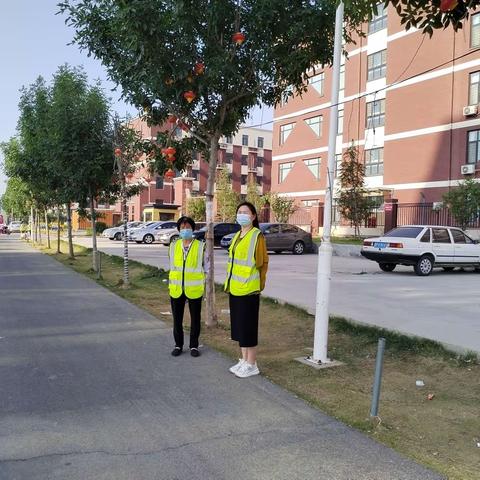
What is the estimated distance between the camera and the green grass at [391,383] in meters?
4.28

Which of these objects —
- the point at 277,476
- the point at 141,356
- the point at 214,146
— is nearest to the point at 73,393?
the point at 141,356

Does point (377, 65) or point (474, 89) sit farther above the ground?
point (377, 65)

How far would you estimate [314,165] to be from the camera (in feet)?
145

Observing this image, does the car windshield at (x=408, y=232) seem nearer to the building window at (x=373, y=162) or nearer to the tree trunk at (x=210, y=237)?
the tree trunk at (x=210, y=237)

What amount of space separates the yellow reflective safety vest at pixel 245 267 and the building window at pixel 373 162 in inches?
1333

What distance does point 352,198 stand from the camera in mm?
32094

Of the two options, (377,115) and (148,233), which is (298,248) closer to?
(148,233)

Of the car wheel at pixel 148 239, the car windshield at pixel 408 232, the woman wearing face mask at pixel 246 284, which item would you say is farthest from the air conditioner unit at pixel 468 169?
the woman wearing face mask at pixel 246 284

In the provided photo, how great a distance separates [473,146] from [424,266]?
58.5ft

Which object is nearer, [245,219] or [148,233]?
[245,219]

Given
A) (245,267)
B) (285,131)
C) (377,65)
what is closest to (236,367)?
(245,267)

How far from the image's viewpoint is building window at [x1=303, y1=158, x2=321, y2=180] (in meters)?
43.6

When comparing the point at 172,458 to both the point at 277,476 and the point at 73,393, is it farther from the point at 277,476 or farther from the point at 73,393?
the point at 73,393

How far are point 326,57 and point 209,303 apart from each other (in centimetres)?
420
